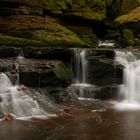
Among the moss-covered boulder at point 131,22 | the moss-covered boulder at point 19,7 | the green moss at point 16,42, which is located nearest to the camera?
the green moss at point 16,42

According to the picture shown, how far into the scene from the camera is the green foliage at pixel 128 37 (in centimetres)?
2847

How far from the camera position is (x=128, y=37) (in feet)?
95.8

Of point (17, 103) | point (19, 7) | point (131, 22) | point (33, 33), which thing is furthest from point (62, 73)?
point (131, 22)

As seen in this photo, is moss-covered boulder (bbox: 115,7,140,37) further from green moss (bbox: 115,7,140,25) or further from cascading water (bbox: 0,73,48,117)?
cascading water (bbox: 0,73,48,117)

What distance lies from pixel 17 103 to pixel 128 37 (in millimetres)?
14624

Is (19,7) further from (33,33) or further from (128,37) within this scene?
(128,37)

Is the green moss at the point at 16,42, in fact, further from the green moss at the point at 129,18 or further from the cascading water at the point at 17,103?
the green moss at the point at 129,18

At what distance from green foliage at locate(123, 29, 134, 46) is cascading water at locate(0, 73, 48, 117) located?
41.2ft

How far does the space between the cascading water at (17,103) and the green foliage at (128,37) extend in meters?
12.6

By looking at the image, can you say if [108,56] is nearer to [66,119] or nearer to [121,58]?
[121,58]

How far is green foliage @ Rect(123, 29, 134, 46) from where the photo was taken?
93.4 ft

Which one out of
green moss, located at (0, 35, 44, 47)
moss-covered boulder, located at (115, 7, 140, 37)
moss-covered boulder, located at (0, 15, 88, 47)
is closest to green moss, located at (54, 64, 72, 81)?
green moss, located at (0, 35, 44, 47)

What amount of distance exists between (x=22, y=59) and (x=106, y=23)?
487 inches

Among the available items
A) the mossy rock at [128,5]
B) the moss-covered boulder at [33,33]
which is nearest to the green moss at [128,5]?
the mossy rock at [128,5]
